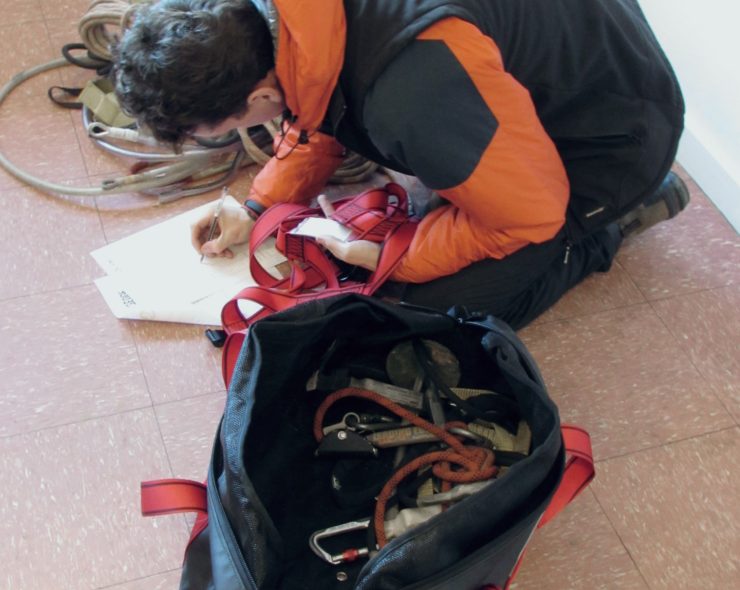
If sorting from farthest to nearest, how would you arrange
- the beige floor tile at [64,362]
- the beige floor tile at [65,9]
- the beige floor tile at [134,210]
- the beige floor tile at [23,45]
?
the beige floor tile at [65,9]
the beige floor tile at [23,45]
the beige floor tile at [134,210]
the beige floor tile at [64,362]

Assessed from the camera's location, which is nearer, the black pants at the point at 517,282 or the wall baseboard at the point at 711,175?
the black pants at the point at 517,282

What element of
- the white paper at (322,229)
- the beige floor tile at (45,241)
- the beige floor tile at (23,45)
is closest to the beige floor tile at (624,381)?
the white paper at (322,229)

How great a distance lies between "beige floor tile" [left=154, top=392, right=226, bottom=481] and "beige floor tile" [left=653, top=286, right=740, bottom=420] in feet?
2.39

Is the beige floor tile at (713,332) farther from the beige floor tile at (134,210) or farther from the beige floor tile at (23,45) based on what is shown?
the beige floor tile at (23,45)

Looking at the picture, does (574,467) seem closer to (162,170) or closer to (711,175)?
(711,175)

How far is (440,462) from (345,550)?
16 cm

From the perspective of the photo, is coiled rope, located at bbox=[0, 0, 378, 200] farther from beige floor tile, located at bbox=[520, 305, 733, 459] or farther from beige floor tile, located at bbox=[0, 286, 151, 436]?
beige floor tile, located at bbox=[520, 305, 733, 459]

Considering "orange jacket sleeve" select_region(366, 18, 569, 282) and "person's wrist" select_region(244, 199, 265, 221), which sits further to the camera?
"person's wrist" select_region(244, 199, 265, 221)

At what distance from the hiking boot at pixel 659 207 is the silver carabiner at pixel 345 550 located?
2.21 ft

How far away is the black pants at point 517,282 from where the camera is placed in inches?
49.3

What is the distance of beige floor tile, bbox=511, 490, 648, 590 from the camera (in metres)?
1.11

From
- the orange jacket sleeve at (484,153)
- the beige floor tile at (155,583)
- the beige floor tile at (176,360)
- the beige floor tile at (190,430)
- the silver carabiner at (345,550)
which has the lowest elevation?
the beige floor tile at (155,583)

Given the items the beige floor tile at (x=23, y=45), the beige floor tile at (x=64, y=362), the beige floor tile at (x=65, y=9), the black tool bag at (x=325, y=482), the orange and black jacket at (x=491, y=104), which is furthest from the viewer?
the beige floor tile at (x=65, y=9)

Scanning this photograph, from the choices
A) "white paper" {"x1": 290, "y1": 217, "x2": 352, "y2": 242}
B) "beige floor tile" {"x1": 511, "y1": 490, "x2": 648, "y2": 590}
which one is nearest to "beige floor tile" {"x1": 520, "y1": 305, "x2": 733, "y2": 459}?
"beige floor tile" {"x1": 511, "y1": 490, "x2": 648, "y2": 590}
